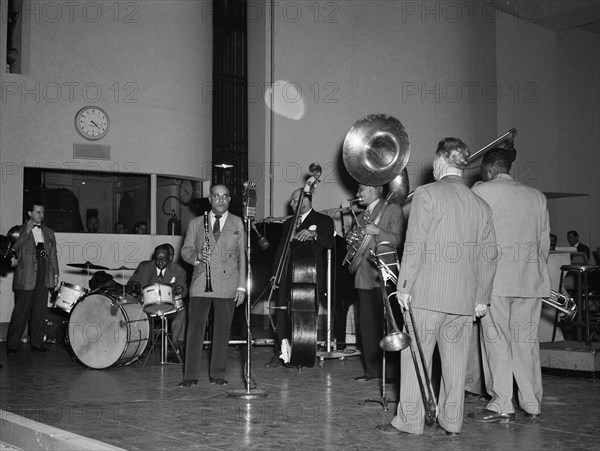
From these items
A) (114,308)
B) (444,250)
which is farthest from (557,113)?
(444,250)

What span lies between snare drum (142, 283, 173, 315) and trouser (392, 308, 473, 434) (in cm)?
373

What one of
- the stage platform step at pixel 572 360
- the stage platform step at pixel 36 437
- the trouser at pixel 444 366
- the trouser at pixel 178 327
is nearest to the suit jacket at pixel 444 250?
the trouser at pixel 444 366

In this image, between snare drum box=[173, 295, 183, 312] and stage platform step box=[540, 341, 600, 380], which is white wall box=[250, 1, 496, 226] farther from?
stage platform step box=[540, 341, 600, 380]

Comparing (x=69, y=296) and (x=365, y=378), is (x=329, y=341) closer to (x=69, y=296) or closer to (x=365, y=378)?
(x=365, y=378)

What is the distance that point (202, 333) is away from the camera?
6.54 meters

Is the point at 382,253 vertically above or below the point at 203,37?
below

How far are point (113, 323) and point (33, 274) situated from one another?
2.31 m

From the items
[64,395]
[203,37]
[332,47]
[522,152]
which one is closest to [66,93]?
[203,37]

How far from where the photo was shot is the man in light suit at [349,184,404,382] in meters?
6.71

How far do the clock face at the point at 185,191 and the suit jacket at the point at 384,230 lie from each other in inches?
252

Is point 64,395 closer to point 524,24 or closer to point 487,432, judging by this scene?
point 487,432

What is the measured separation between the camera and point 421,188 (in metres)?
4.51

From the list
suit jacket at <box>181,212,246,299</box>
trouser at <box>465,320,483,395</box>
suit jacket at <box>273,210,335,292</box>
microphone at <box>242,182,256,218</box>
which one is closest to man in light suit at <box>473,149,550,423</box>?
trouser at <box>465,320,483,395</box>

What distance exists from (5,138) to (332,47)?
16.5 feet
